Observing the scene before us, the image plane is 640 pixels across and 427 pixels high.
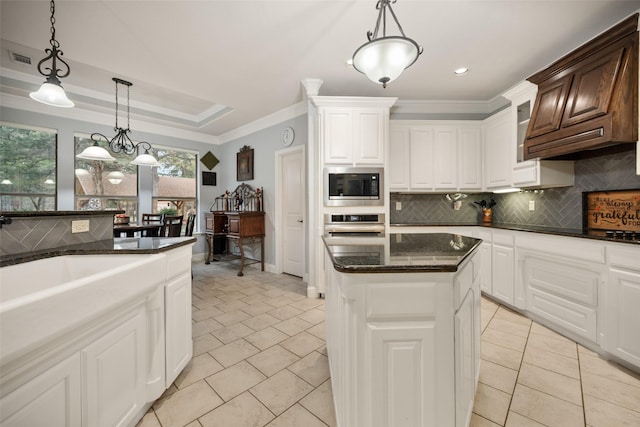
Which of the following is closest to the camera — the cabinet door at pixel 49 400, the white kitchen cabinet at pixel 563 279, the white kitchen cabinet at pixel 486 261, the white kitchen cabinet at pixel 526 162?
the cabinet door at pixel 49 400

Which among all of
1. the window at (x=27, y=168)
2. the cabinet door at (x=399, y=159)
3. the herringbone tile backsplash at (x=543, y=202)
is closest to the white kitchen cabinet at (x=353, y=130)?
the cabinet door at (x=399, y=159)

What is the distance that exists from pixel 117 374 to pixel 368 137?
3017mm

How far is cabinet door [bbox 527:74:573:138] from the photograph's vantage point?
238 cm

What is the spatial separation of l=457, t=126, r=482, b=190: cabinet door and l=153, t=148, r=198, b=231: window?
4.89 meters

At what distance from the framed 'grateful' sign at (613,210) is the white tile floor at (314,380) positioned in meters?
1.17

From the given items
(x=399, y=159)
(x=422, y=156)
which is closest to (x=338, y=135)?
(x=399, y=159)

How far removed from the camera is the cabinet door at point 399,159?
3.64 metres

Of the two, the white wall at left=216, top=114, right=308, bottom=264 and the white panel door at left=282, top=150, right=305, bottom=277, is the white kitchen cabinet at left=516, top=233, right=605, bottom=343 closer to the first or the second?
the white panel door at left=282, top=150, right=305, bottom=277

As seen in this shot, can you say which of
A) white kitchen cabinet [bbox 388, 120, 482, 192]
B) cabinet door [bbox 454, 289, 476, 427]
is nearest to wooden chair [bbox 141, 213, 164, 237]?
white kitchen cabinet [bbox 388, 120, 482, 192]

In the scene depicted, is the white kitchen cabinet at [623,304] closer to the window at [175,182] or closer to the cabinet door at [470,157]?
the cabinet door at [470,157]

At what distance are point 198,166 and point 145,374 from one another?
473cm

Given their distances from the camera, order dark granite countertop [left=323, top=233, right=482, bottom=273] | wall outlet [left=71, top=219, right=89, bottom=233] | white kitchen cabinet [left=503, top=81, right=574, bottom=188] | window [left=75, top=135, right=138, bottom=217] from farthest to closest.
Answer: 1. window [left=75, top=135, right=138, bottom=217]
2. white kitchen cabinet [left=503, top=81, right=574, bottom=188]
3. wall outlet [left=71, top=219, right=89, bottom=233]
4. dark granite countertop [left=323, top=233, right=482, bottom=273]

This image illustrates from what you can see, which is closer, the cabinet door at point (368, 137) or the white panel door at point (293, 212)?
the cabinet door at point (368, 137)

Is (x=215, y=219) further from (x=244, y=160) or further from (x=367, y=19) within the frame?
(x=367, y=19)
